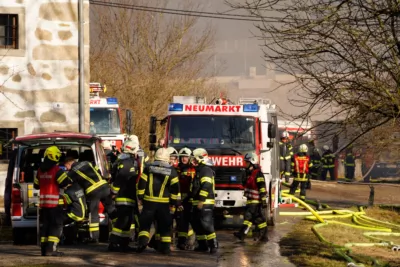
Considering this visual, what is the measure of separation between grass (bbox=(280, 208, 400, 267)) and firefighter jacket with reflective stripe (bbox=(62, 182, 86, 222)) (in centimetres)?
319

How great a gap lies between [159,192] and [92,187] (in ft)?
3.74

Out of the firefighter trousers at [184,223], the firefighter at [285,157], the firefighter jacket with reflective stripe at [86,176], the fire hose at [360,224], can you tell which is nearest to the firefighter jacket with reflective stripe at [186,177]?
the firefighter trousers at [184,223]

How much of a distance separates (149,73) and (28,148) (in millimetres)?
24748

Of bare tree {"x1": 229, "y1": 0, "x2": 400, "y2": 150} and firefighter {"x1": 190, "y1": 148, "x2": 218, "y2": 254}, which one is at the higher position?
bare tree {"x1": 229, "y1": 0, "x2": 400, "y2": 150}

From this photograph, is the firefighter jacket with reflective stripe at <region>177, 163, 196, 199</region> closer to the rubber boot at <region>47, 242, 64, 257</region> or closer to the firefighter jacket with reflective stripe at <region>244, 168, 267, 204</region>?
the firefighter jacket with reflective stripe at <region>244, 168, 267, 204</region>

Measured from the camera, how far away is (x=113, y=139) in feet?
82.0

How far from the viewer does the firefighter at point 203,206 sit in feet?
44.3

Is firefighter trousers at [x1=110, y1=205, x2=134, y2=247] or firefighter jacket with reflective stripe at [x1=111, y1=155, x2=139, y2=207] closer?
firefighter trousers at [x1=110, y1=205, x2=134, y2=247]

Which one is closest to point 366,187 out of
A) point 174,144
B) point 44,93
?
point 44,93

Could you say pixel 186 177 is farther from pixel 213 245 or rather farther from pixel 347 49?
pixel 347 49

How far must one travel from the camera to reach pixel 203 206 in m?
13.6

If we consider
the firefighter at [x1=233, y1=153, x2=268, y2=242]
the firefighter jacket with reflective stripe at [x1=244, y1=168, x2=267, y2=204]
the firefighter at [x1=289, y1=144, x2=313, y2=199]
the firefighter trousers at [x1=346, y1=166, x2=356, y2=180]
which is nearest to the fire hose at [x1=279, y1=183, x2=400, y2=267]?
the firefighter at [x1=233, y1=153, x2=268, y2=242]

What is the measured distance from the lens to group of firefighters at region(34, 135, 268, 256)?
41.7 ft

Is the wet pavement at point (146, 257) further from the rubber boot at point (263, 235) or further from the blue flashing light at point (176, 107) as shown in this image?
the blue flashing light at point (176, 107)
